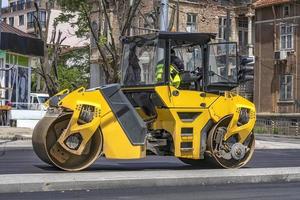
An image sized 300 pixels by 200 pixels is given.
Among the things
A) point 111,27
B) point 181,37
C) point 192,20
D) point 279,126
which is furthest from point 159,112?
point 192,20

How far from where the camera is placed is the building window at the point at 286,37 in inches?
1996

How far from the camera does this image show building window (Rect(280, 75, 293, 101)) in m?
50.4

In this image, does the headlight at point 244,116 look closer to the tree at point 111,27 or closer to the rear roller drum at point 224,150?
the rear roller drum at point 224,150

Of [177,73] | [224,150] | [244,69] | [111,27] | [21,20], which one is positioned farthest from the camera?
[21,20]

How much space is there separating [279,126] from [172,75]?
122ft

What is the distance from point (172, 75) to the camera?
14.1m

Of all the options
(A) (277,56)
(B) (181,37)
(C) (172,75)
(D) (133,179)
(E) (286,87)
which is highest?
(A) (277,56)

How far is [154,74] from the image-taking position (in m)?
14.2

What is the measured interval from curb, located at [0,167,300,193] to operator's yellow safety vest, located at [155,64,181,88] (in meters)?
1.98

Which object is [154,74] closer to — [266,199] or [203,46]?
[203,46]

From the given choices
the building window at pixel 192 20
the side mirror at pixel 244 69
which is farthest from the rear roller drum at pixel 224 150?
the building window at pixel 192 20

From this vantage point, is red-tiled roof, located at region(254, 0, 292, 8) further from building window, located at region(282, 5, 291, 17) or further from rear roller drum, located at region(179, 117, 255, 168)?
rear roller drum, located at region(179, 117, 255, 168)

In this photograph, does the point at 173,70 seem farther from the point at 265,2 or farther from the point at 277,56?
the point at 265,2

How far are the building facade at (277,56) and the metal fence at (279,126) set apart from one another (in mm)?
787
